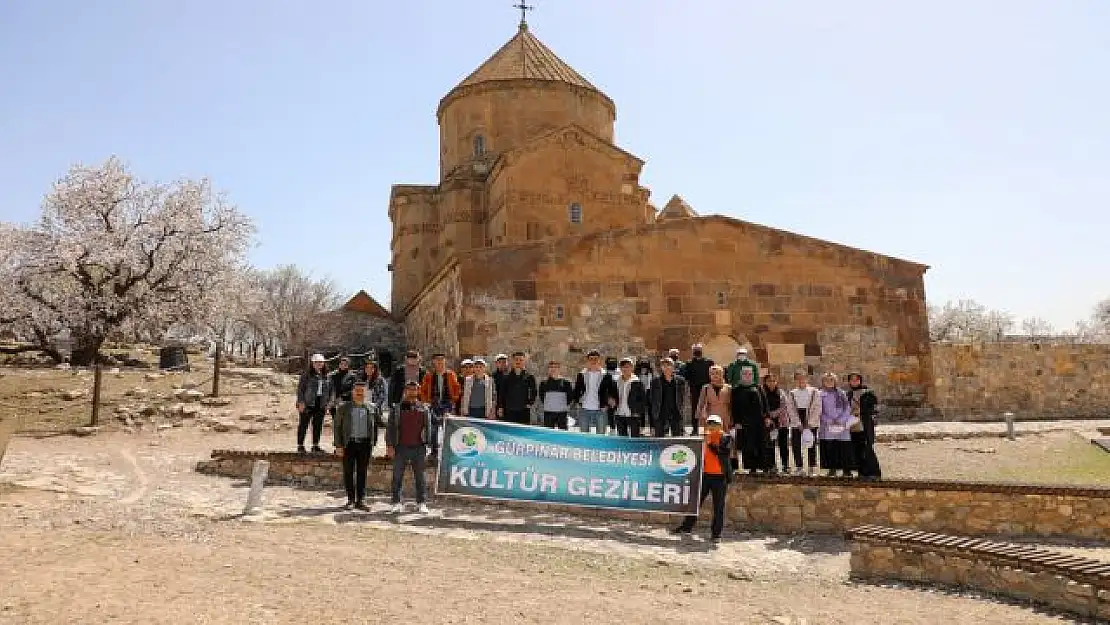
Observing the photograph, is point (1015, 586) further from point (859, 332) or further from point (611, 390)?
point (859, 332)

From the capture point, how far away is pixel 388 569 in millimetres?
6734

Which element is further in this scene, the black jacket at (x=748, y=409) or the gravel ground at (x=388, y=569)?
the black jacket at (x=748, y=409)

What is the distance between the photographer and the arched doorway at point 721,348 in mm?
17125

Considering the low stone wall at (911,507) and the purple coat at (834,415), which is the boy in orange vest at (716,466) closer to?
the low stone wall at (911,507)

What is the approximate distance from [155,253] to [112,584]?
73.3ft

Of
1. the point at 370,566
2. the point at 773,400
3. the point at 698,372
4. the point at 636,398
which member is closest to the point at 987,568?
the point at 773,400

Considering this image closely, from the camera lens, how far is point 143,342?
37.3m

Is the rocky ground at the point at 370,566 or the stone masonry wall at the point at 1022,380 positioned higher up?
the stone masonry wall at the point at 1022,380

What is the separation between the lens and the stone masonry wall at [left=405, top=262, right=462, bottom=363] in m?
16.7

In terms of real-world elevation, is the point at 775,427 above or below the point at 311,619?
above

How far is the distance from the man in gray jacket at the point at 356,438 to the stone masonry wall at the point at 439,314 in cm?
646

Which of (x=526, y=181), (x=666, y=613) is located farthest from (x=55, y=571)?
(x=526, y=181)

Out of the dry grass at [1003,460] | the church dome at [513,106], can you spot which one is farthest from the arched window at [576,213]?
the dry grass at [1003,460]

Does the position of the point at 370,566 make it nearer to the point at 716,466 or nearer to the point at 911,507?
the point at 716,466
